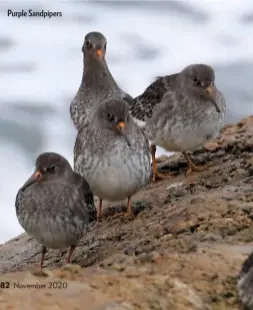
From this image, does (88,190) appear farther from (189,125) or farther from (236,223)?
(189,125)

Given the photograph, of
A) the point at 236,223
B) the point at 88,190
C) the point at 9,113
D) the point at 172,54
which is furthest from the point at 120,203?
the point at 172,54

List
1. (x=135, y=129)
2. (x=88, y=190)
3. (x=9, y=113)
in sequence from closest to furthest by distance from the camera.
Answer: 1. (x=88, y=190)
2. (x=135, y=129)
3. (x=9, y=113)

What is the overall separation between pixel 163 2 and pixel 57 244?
1409 centimetres

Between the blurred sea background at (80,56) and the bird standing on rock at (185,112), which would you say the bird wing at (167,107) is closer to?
the bird standing on rock at (185,112)

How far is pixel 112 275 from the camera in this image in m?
6.54

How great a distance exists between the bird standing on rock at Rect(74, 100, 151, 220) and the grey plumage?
2.48 m

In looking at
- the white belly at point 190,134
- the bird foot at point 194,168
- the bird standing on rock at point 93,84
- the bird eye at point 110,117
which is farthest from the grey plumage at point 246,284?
the bird standing on rock at point 93,84

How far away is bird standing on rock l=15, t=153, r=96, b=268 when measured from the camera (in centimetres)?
784

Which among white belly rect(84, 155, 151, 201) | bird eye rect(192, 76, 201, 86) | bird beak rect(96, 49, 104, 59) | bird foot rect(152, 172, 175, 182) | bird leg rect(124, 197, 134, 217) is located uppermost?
bird beak rect(96, 49, 104, 59)

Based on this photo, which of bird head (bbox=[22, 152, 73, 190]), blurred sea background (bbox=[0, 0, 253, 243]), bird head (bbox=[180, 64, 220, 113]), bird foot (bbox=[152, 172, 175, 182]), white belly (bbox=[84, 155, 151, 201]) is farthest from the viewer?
blurred sea background (bbox=[0, 0, 253, 243])

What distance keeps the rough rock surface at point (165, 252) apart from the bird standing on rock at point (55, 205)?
0.26 metres

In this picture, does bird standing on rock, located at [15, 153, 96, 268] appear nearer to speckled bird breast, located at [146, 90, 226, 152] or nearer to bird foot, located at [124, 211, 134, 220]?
bird foot, located at [124, 211, 134, 220]

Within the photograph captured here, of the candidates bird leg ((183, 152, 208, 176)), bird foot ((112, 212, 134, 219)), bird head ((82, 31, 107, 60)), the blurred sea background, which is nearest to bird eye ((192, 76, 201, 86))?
bird leg ((183, 152, 208, 176))

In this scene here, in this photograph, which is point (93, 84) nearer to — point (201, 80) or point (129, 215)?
point (201, 80)
